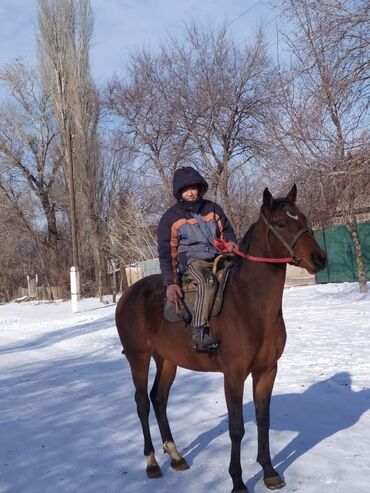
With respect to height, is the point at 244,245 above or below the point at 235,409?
above

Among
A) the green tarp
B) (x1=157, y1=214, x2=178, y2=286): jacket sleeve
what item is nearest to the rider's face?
(x1=157, y1=214, x2=178, y2=286): jacket sleeve

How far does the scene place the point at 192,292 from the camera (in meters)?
5.00

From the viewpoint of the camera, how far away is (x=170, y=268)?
16.9 ft

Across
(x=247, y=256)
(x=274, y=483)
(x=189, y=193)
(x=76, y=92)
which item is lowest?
(x=274, y=483)

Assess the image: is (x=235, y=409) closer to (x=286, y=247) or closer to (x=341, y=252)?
(x=286, y=247)

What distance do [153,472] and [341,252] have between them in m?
20.5

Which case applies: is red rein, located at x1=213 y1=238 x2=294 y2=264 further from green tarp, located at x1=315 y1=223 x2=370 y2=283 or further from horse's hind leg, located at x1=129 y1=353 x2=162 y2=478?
green tarp, located at x1=315 y1=223 x2=370 y2=283

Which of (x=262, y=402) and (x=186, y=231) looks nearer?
(x=262, y=402)

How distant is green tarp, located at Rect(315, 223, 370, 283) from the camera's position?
23.6 metres

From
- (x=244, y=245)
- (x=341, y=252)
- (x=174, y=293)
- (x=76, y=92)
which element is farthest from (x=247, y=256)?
(x=76, y=92)

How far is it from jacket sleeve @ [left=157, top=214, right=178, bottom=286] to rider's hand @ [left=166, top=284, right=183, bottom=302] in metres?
0.08

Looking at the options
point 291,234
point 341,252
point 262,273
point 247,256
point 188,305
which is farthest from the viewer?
point 341,252

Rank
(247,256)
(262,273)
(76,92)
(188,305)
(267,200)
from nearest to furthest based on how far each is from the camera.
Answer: (267,200), (262,273), (247,256), (188,305), (76,92)

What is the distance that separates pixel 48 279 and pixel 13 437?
127ft
